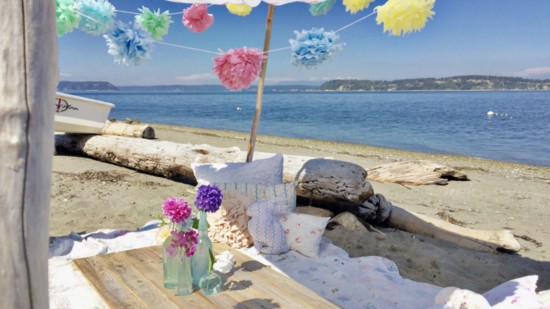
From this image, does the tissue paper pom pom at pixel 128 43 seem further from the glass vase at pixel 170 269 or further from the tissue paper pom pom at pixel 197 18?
Result: the glass vase at pixel 170 269

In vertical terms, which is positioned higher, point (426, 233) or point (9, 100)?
point (9, 100)

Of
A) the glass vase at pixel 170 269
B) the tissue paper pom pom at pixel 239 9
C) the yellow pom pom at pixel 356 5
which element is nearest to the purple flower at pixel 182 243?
the glass vase at pixel 170 269

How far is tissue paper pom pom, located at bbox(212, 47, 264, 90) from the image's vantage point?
10.8 feet

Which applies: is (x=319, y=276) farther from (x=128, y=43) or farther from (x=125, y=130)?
(x=125, y=130)

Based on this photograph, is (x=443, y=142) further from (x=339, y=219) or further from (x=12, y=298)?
(x=12, y=298)

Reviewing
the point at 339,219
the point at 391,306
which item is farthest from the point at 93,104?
the point at 391,306

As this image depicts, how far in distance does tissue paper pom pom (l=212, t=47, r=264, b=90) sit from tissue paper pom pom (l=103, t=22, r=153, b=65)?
64 cm

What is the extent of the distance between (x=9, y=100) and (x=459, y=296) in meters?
2.23

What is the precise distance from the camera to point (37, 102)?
72cm

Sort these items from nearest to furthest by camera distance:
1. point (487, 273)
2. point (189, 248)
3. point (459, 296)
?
point (189, 248), point (459, 296), point (487, 273)

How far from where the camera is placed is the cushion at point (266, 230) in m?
3.04

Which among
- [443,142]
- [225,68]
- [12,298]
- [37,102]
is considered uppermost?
[225,68]

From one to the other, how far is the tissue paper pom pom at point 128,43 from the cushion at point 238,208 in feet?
4.46

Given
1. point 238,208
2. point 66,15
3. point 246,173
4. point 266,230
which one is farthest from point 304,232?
point 66,15
